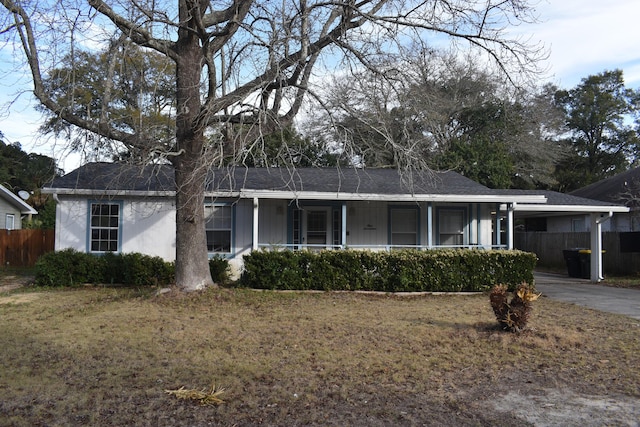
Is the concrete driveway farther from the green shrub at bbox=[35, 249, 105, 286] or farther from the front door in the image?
the green shrub at bbox=[35, 249, 105, 286]

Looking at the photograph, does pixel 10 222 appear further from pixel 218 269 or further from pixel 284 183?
pixel 284 183

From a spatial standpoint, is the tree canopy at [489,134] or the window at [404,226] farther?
the tree canopy at [489,134]

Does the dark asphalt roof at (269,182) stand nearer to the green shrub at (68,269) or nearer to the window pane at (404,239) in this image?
the window pane at (404,239)

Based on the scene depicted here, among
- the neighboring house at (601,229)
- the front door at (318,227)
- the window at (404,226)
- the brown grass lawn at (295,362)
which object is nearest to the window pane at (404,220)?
the window at (404,226)

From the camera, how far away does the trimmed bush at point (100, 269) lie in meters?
13.8

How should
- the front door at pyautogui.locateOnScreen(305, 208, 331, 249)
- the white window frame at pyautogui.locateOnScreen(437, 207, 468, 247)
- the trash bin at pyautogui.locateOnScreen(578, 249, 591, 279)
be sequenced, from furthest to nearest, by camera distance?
the trash bin at pyautogui.locateOnScreen(578, 249, 591, 279)
the white window frame at pyautogui.locateOnScreen(437, 207, 468, 247)
the front door at pyautogui.locateOnScreen(305, 208, 331, 249)

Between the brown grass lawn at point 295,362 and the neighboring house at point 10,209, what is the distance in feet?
54.8

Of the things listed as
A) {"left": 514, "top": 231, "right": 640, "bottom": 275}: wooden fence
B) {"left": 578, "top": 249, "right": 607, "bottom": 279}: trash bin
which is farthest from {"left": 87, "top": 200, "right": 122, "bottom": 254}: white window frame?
{"left": 514, "top": 231, "right": 640, "bottom": 275}: wooden fence

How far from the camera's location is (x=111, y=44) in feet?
37.5

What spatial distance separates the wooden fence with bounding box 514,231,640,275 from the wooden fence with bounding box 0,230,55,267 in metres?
21.6

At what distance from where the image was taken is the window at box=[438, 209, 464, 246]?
16.6 meters

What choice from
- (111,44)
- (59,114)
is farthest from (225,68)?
(59,114)

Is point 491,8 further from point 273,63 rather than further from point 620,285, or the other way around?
point 620,285

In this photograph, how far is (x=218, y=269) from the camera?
45.9 ft
